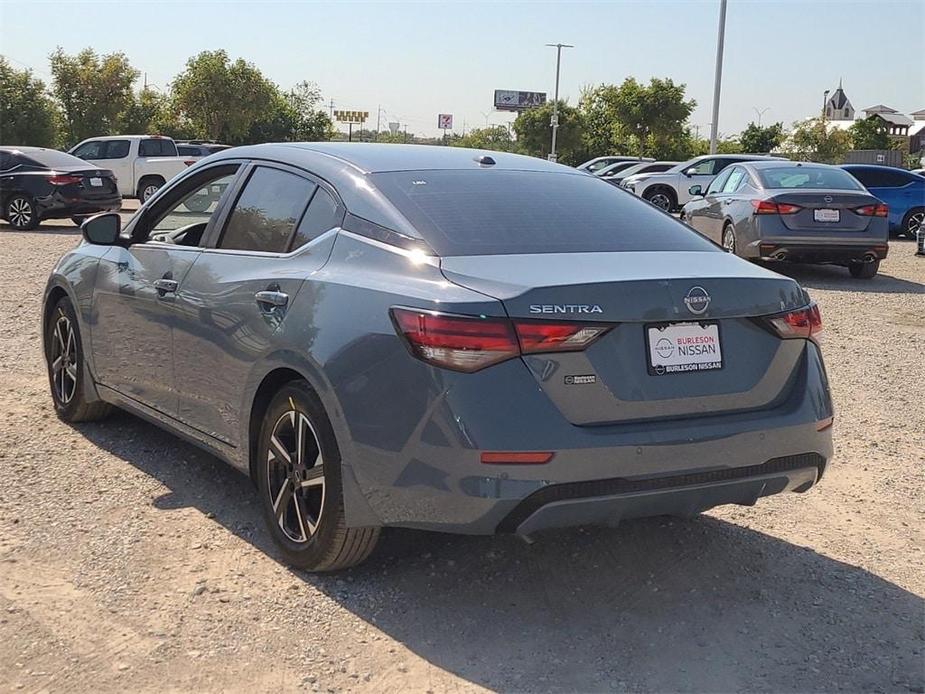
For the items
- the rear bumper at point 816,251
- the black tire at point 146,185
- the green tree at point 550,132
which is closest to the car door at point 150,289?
the rear bumper at point 816,251

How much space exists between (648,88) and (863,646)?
49896 millimetres

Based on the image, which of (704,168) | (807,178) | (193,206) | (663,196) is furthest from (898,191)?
(193,206)

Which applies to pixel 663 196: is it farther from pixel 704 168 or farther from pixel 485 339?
pixel 485 339

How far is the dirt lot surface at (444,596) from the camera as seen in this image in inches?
132

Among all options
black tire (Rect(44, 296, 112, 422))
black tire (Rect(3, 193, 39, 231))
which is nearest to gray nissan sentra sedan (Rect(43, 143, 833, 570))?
black tire (Rect(44, 296, 112, 422))

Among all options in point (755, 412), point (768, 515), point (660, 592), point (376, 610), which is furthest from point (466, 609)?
point (768, 515)

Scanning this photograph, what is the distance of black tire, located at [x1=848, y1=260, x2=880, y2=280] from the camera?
13.4 meters

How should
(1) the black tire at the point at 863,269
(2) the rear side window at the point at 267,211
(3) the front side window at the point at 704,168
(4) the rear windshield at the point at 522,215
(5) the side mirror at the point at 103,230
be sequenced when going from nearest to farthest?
(4) the rear windshield at the point at 522,215 < (2) the rear side window at the point at 267,211 < (5) the side mirror at the point at 103,230 < (1) the black tire at the point at 863,269 < (3) the front side window at the point at 704,168

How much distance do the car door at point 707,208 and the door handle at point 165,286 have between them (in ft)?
33.3

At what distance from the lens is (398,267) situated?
372 cm

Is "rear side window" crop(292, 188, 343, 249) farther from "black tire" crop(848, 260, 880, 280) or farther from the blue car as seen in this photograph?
the blue car

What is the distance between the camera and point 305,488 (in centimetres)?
397

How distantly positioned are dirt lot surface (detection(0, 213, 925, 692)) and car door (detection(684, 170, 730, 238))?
8.92 metres

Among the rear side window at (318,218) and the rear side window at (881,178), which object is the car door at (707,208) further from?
the rear side window at (318,218)
